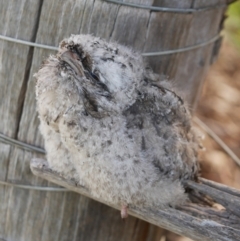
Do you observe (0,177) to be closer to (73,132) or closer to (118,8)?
(73,132)

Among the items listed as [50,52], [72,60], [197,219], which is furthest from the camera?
[50,52]

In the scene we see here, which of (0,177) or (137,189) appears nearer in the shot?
(137,189)

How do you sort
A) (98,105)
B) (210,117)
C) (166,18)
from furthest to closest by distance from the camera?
1. (210,117)
2. (166,18)
3. (98,105)

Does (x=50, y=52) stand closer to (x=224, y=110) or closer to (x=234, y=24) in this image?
(x=224, y=110)

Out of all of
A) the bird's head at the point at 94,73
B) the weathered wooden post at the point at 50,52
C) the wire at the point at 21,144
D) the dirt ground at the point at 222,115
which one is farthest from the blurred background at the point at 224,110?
the bird's head at the point at 94,73

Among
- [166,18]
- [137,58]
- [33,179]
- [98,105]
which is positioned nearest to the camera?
[98,105]

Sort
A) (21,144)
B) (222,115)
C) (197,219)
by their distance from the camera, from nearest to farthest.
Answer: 1. (197,219)
2. (21,144)
3. (222,115)

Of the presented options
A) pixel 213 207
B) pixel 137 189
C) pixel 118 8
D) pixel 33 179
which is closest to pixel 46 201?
pixel 33 179

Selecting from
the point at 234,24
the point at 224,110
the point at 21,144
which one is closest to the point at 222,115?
the point at 224,110
